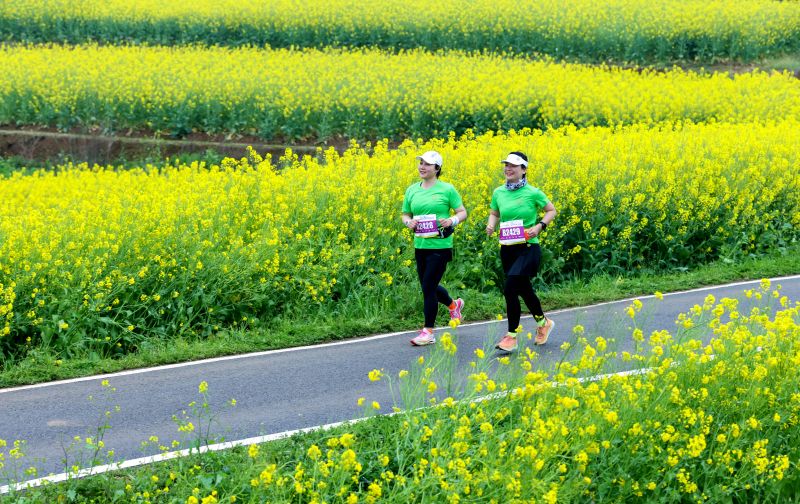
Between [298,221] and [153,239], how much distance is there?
6.98 ft

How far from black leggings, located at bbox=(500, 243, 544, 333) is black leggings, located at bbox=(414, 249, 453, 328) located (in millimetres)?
658

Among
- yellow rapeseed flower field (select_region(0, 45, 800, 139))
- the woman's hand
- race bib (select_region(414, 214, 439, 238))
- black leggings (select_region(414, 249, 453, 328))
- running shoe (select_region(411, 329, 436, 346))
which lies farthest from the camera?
yellow rapeseed flower field (select_region(0, 45, 800, 139))

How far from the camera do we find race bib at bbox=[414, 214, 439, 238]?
33.6 ft

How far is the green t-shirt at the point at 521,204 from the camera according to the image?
394 inches

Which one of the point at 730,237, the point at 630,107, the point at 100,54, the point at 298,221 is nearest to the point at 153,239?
the point at 298,221

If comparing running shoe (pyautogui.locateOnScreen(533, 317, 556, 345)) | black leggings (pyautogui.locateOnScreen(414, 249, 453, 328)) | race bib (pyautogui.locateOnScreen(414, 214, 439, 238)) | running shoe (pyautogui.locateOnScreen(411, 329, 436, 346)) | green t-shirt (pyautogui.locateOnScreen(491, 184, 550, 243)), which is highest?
green t-shirt (pyautogui.locateOnScreen(491, 184, 550, 243))

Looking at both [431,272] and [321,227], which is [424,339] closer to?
[431,272]

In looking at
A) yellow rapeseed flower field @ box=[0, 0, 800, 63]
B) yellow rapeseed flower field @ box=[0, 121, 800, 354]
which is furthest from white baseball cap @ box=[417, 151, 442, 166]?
yellow rapeseed flower field @ box=[0, 0, 800, 63]

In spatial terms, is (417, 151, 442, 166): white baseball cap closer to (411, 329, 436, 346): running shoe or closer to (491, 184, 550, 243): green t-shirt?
(491, 184, 550, 243): green t-shirt

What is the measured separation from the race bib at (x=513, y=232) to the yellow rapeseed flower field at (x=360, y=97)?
37.3 ft

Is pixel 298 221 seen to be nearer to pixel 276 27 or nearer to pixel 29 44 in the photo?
pixel 276 27

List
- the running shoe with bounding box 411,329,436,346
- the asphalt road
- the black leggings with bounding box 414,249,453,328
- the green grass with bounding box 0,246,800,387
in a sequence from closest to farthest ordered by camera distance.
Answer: the asphalt road, the green grass with bounding box 0,246,800,387, the black leggings with bounding box 414,249,453,328, the running shoe with bounding box 411,329,436,346

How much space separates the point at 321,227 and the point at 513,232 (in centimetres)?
373

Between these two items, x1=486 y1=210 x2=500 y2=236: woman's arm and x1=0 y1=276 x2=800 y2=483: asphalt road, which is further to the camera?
x1=486 y1=210 x2=500 y2=236: woman's arm
